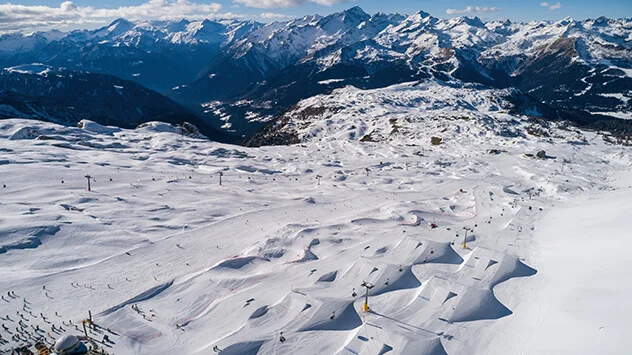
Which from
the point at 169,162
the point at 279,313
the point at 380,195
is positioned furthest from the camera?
the point at 169,162

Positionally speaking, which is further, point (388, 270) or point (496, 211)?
point (496, 211)

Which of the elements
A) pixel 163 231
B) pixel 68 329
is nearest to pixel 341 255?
pixel 163 231

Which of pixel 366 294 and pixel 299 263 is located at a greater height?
pixel 366 294

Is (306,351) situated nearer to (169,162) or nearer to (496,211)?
(496,211)

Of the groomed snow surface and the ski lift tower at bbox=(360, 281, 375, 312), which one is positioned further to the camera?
the ski lift tower at bbox=(360, 281, 375, 312)

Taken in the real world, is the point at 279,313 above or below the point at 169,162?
below

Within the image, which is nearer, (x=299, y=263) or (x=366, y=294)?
(x=366, y=294)

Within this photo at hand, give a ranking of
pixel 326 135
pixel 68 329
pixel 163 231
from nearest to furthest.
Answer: pixel 68 329, pixel 163 231, pixel 326 135

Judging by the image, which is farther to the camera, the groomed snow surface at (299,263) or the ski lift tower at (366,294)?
the ski lift tower at (366,294)
